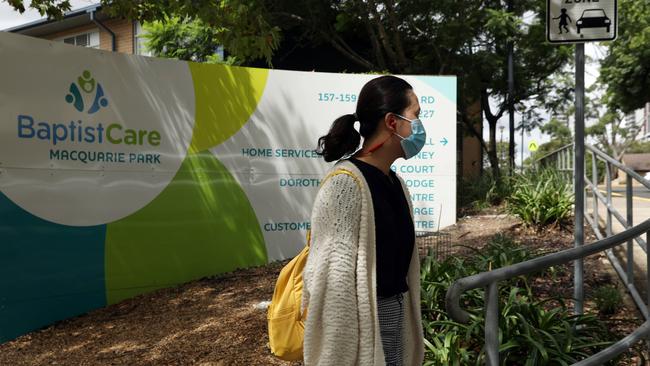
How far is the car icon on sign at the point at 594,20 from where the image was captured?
434cm

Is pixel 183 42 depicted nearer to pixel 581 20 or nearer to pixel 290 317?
pixel 581 20

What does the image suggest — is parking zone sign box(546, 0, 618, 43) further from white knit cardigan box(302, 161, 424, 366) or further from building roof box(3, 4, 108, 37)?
building roof box(3, 4, 108, 37)

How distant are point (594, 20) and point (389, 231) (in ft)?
9.52

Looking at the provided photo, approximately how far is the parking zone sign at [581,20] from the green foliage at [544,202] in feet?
14.7

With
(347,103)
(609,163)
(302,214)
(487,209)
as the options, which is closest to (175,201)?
(302,214)

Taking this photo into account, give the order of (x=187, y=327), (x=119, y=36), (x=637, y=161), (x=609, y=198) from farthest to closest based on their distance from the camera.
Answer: (x=637, y=161) < (x=119, y=36) < (x=609, y=198) < (x=187, y=327)

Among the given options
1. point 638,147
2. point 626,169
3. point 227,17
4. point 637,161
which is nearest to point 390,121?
point 626,169

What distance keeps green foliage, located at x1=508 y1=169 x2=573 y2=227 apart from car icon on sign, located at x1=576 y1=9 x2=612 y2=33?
449 centimetres

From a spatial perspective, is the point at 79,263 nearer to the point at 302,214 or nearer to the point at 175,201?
the point at 175,201

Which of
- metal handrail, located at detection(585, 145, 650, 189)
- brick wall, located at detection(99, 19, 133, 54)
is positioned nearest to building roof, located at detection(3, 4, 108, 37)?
brick wall, located at detection(99, 19, 133, 54)

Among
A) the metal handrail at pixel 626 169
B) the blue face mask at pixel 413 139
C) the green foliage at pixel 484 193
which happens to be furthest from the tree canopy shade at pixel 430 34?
the blue face mask at pixel 413 139

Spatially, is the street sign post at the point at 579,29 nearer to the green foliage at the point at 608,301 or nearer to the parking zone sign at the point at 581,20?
the parking zone sign at the point at 581,20

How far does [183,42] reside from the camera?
1534 centimetres

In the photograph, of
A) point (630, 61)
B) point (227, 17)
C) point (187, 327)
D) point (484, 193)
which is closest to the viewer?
point (187, 327)
